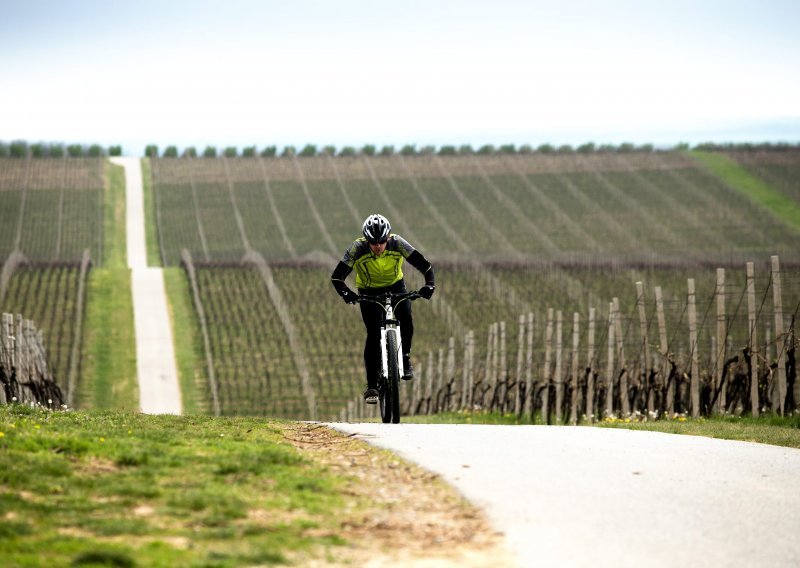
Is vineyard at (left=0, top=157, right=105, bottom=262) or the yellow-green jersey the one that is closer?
the yellow-green jersey

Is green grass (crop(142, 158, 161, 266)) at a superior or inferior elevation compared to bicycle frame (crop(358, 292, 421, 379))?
superior

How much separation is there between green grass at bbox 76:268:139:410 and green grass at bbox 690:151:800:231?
128 ft

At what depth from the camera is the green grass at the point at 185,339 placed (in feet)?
123

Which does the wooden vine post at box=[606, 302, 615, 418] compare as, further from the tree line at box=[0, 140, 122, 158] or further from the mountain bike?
the tree line at box=[0, 140, 122, 158]

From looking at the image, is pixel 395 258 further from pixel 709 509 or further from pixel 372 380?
pixel 709 509

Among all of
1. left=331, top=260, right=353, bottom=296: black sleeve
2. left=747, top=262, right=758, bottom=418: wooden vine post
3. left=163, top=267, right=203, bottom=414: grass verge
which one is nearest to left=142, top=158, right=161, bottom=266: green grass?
left=163, top=267, right=203, bottom=414: grass verge

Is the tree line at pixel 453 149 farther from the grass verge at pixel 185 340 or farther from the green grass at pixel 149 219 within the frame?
the grass verge at pixel 185 340

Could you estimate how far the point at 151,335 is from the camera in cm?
4734

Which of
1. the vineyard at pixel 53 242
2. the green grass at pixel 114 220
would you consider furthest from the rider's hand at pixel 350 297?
the green grass at pixel 114 220

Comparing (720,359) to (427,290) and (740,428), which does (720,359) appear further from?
(427,290)

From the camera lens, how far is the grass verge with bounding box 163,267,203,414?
122ft

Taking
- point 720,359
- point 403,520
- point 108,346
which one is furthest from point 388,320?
point 108,346

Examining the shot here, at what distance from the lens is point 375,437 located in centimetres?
1116

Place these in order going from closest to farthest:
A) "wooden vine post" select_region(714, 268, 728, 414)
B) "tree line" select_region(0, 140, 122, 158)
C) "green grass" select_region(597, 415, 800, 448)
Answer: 1. "green grass" select_region(597, 415, 800, 448)
2. "wooden vine post" select_region(714, 268, 728, 414)
3. "tree line" select_region(0, 140, 122, 158)
